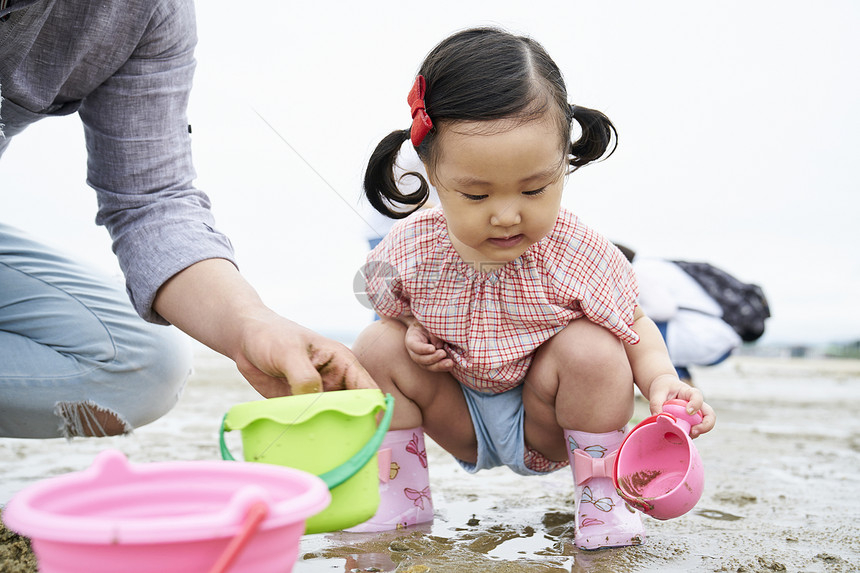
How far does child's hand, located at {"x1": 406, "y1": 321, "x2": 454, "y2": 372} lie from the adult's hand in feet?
1.48

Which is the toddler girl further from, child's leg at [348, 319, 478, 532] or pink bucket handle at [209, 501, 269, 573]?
pink bucket handle at [209, 501, 269, 573]

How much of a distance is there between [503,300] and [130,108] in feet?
3.12

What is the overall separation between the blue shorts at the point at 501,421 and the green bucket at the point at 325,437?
32.4 inches

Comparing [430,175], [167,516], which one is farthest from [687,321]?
[167,516]

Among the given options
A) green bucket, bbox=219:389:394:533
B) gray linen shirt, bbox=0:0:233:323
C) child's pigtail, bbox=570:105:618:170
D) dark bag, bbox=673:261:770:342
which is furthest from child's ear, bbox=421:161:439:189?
dark bag, bbox=673:261:770:342

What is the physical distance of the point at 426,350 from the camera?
1825 millimetres

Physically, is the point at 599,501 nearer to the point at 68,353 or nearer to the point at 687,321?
the point at 68,353

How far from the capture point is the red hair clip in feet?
5.71

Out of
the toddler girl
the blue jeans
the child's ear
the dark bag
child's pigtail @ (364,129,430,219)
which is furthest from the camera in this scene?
the dark bag

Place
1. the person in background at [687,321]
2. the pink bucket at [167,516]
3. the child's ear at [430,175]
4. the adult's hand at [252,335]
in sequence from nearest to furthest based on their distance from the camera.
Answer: the pink bucket at [167,516] < the adult's hand at [252,335] < the child's ear at [430,175] < the person in background at [687,321]

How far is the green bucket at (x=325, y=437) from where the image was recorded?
1.09 m

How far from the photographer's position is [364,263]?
1.69m

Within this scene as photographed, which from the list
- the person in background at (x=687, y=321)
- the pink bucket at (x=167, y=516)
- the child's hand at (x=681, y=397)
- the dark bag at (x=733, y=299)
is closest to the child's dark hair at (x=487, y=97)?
the child's hand at (x=681, y=397)

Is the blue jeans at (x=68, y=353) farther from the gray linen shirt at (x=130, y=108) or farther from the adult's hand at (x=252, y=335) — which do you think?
the adult's hand at (x=252, y=335)
